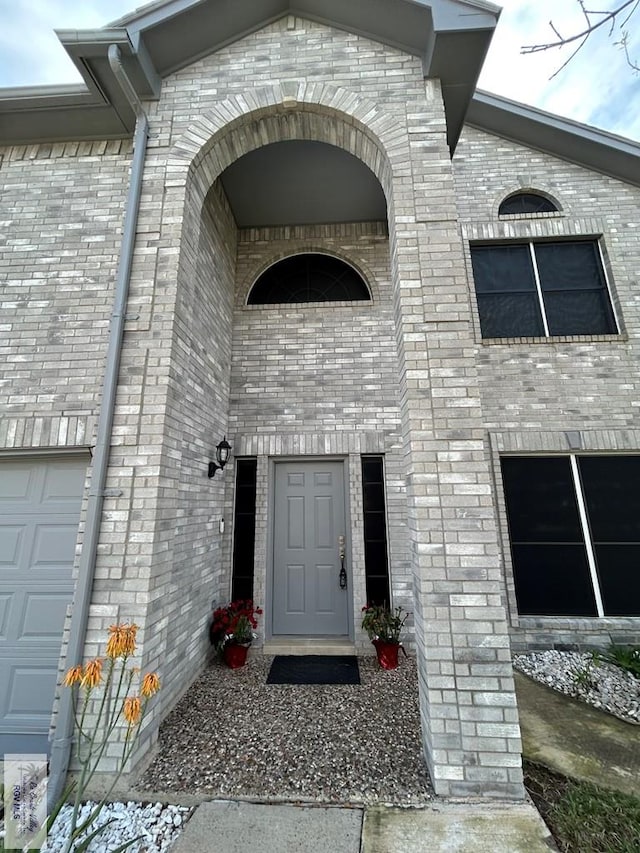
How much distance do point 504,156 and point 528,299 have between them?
2068 millimetres

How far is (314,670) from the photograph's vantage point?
3564mm

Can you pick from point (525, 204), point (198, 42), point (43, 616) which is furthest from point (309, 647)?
point (525, 204)

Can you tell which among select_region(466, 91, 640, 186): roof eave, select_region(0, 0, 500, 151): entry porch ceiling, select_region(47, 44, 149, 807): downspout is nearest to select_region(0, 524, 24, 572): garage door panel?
select_region(47, 44, 149, 807): downspout

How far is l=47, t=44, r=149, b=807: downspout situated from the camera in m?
2.21

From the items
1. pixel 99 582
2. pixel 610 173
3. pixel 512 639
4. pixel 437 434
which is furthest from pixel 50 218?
pixel 610 173

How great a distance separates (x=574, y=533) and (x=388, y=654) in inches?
100

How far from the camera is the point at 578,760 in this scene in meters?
2.43

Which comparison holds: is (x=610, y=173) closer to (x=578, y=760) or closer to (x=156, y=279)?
(x=156, y=279)

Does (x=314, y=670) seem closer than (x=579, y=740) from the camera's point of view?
No

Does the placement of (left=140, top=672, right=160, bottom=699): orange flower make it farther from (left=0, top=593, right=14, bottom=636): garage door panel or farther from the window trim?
the window trim

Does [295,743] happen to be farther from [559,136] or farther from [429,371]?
[559,136]

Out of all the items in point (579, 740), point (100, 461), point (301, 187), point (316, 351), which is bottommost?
point (579, 740)

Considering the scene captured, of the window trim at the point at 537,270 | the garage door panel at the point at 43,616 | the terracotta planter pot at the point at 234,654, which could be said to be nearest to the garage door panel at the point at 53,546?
the garage door panel at the point at 43,616

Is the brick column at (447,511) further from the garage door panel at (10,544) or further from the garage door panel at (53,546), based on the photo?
the garage door panel at (10,544)
